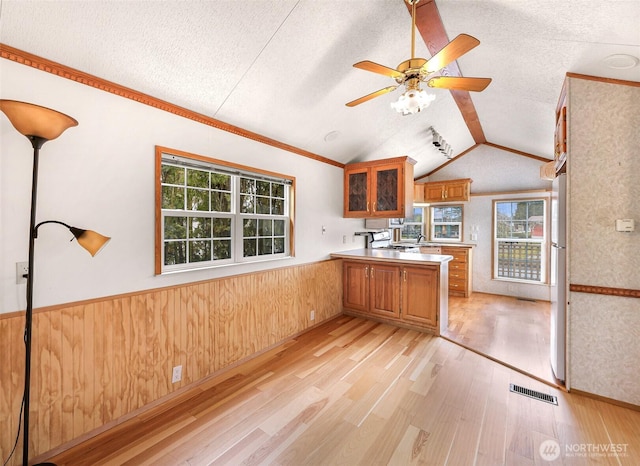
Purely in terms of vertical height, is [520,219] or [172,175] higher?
[172,175]

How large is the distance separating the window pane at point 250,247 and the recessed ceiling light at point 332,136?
159 centimetres

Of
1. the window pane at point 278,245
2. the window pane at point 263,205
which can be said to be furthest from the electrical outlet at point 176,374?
the window pane at point 263,205

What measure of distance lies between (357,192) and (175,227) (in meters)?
2.71

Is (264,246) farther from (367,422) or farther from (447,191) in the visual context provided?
(447,191)

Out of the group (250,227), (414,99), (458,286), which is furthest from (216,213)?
(458,286)

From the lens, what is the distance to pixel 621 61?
1.87 m

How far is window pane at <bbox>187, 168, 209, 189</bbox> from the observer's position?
8.13 feet

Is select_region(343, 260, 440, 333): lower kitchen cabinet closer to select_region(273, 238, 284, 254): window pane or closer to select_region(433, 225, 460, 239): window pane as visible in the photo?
select_region(273, 238, 284, 254): window pane

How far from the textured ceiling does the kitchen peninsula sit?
203 cm

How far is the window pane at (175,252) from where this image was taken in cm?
233

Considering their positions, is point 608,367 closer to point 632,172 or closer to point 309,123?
point 632,172

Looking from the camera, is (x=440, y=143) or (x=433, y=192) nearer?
(x=440, y=143)

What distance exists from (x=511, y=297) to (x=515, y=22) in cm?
499

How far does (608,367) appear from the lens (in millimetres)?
2137
